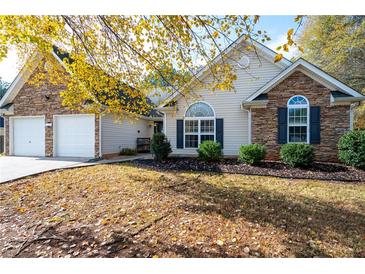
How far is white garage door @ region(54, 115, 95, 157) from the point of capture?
11383 mm

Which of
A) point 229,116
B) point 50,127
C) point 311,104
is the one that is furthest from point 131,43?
point 50,127

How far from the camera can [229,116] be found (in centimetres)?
1079

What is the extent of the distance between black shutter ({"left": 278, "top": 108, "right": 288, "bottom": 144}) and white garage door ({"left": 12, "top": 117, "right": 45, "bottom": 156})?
42.1 ft

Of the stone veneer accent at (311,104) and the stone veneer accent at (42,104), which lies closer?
the stone veneer accent at (311,104)

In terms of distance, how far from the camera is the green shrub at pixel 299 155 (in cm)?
770

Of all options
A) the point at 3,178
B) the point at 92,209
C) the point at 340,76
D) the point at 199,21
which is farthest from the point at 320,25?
the point at 3,178

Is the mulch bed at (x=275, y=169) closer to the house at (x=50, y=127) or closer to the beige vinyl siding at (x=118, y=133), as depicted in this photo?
the beige vinyl siding at (x=118, y=133)

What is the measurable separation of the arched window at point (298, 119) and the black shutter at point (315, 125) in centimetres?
16

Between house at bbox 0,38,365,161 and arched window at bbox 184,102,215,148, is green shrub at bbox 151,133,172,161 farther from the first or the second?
arched window at bbox 184,102,215,148

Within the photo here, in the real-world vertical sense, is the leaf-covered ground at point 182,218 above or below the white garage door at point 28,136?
below

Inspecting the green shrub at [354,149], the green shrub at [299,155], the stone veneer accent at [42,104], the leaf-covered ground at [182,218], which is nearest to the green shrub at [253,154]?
the green shrub at [299,155]

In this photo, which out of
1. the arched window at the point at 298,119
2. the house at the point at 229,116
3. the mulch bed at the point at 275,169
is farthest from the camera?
the arched window at the point at 298,119

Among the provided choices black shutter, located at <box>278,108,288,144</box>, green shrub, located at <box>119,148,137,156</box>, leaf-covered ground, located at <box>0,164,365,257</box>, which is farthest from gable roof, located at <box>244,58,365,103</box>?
green shrub, located at <box>119,148,137,156</box>
